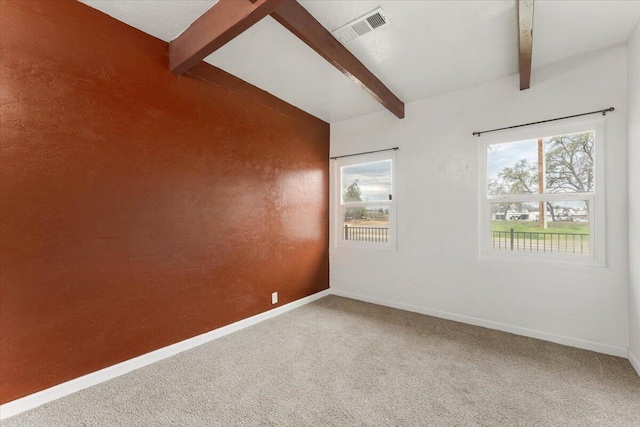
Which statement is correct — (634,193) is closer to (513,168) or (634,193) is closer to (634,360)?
(513,168)

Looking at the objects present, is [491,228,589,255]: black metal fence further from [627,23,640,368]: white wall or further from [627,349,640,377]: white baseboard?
[627,349,640,377]: white baseboard

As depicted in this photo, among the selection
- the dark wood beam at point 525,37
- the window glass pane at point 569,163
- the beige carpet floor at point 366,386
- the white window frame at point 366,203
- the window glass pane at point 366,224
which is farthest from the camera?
the window glass pane at point 366,224

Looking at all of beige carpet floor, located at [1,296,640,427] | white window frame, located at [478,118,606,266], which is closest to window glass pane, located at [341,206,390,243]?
white window frame, located at [478,118,606,266]

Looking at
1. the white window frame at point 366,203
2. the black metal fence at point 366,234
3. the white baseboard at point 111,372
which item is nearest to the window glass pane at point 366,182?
the white window frame at point 366,203

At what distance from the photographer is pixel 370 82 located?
279cm

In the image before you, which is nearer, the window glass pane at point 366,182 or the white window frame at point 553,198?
the white window frame at point 553,198

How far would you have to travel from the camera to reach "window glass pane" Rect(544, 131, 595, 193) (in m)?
2.50

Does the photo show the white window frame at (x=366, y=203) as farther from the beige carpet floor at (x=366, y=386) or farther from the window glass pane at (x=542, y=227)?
the beige carpet floor at (x=366, y=386)

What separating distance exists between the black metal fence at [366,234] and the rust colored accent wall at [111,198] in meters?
1.48

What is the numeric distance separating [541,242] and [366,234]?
6.48 ft

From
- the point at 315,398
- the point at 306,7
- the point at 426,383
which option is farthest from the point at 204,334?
the point at 306,7

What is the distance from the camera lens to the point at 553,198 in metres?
2.62

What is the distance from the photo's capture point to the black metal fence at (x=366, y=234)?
3.79 meters

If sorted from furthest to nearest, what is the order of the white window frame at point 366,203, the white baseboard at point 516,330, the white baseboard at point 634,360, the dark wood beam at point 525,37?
the white window frame at point 366,203
the white baseboard at point 516,330
the white baseboard at point 634,360
the dark wood beam at point 525,37
